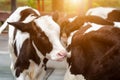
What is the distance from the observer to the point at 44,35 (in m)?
5.91

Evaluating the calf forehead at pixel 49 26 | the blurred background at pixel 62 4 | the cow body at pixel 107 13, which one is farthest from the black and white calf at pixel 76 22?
the blurred background at pixel 62 4

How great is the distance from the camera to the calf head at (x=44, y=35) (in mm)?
5815

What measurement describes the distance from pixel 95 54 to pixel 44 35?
0.83 metres

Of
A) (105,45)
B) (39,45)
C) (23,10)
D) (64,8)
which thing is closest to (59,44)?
(39,45)

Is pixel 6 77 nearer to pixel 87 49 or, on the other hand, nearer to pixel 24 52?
pixel 24 52

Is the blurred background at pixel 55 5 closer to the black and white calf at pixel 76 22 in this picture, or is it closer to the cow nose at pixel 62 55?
the black and white calf at pixel 76 22

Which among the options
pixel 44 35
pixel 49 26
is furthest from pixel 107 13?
pixel 44 35

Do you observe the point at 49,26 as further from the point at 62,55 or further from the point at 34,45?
the point at 62,55

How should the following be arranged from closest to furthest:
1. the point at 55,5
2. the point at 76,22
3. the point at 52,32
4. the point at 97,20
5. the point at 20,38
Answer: the point at 52,32, the point at 20,38, the point at 97,20, the point at 76,22, the point at 55,5

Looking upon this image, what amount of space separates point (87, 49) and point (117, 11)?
2.71 m

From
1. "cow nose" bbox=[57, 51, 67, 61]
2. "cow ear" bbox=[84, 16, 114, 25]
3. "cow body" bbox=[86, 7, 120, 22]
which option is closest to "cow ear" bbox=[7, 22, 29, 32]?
"cow nose" bbox=[57, 51, 67, 61]

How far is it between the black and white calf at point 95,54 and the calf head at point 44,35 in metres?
0.24

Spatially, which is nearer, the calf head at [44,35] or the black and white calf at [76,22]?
the calf head at [44,35]

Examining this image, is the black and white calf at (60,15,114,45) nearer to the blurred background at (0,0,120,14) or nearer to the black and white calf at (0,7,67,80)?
the black and white calf at (0,7,67,80)
